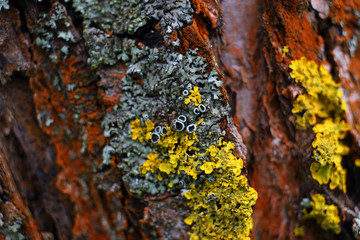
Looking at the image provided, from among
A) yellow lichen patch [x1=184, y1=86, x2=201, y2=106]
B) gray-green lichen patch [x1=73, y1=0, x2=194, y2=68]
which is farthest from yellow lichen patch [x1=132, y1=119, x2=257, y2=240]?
gray-green lichen patch [x1=73, y1=0, x2=194, y2=68]

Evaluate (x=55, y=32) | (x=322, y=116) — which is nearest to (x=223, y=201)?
(x=322, y=116)

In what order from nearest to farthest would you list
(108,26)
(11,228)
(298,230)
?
(11,228)
(108,26)
(298,230)

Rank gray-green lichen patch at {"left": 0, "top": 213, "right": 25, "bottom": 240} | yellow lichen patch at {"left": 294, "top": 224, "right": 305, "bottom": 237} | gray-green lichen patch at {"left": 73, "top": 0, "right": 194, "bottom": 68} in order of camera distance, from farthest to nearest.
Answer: yellow lichen patch at {"left": 294, "top": 224, "right": 305, "bottom": 237}
gray-green lichen patch at {"left": 73, "top": 0, "right": 194, "bottom": 68}
gray-green lichen patch at {"left": 0, "top": 213, "right": 25, "bottom": 240}

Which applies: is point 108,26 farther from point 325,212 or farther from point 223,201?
point 325,212

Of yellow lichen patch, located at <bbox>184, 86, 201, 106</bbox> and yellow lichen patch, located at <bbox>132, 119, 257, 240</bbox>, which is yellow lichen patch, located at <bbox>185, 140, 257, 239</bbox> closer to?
yellow lichen patch, located at <bbox>132, 119, 257, 240</bbox>

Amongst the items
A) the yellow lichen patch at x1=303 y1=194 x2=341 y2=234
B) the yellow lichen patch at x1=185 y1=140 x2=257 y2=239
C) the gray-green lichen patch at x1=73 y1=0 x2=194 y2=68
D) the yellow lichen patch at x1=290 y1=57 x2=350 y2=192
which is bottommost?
the yellow lichen patch at x1=303 y1=194 x2=341 y2=234

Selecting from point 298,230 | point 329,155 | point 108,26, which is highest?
point 108,26

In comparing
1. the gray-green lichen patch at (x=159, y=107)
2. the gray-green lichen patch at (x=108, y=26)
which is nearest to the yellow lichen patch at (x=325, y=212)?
the gray-green lichen patch at (x=159, y=107)
